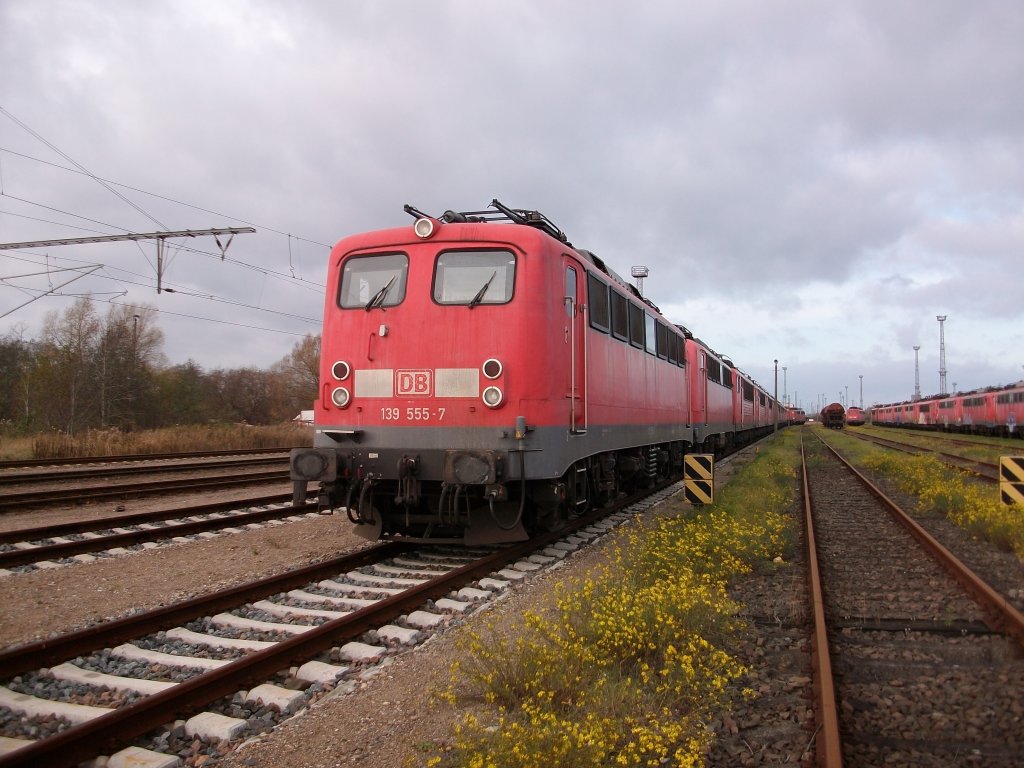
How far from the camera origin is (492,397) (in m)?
6.51

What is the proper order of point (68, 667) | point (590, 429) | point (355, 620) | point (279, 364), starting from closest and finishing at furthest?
point (68, 667)
point (355, 620)
point (590, 429)
point (279, 364)

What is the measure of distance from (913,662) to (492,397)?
3889 mm

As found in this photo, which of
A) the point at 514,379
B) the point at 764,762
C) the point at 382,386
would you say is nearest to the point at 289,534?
the point at 382,386

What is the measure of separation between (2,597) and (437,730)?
4.65 metres

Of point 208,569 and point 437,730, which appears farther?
point 208,569

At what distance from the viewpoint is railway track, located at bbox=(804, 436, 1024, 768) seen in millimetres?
3184

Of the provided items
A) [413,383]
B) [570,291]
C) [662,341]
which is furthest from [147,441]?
[570,291]

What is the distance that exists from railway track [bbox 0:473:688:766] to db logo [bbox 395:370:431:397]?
176 centimetres

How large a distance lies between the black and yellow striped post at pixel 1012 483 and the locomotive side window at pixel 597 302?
4865 millimetres

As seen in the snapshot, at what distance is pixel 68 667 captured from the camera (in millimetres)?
4109

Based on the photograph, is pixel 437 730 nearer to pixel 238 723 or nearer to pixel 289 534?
pixel 238 723

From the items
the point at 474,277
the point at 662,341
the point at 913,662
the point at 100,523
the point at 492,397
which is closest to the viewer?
the point at 913,662

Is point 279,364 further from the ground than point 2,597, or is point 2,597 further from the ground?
point 279,364

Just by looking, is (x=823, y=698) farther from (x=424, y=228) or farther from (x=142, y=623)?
(x=424, y=228)
